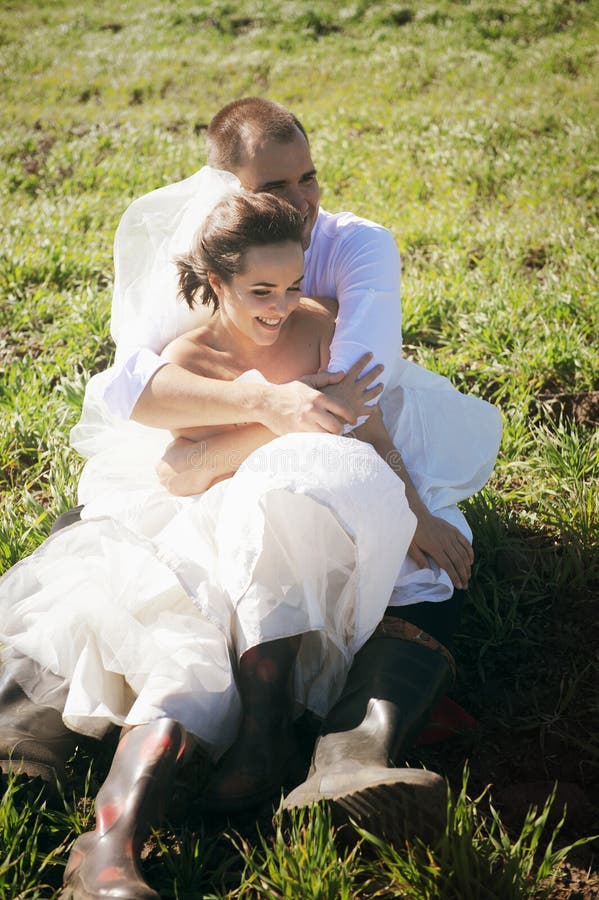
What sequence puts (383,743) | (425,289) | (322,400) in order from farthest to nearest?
(425,289), (322,400), (383,743)

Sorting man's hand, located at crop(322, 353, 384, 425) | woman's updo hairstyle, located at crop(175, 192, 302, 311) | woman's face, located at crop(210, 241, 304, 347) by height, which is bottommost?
man's hand, located at crop(322, 353, 384, 425)

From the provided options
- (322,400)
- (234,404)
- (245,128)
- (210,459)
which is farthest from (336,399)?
(245,128)

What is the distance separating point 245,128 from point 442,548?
151 cm

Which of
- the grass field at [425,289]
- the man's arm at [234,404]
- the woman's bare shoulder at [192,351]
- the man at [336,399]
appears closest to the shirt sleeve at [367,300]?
the man at [336,399]

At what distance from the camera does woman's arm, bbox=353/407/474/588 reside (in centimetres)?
246

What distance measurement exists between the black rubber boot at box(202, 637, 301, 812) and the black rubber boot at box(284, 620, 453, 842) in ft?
0.33

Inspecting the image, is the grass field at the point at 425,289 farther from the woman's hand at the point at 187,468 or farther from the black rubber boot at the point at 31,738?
the woman's hand at the point at 187,468

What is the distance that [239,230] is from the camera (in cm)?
251

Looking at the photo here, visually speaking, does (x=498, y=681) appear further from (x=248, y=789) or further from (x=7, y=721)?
(x=7, y=721)

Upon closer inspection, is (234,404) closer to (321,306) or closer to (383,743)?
(321,306)

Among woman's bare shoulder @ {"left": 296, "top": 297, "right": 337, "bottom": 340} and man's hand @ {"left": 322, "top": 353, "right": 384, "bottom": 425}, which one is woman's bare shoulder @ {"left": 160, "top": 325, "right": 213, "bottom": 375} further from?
man's hand @ {"left": 322, "top": 353, "right": 384, "bottom": 425}

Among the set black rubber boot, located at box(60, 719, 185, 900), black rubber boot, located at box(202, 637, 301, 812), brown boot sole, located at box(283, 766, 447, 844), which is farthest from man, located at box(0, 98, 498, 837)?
black rubber boot, located at box(60, 719, 185, 900)

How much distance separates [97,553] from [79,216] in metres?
3.91

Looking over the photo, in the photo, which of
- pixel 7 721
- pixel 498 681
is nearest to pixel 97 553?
pixel 7 721
